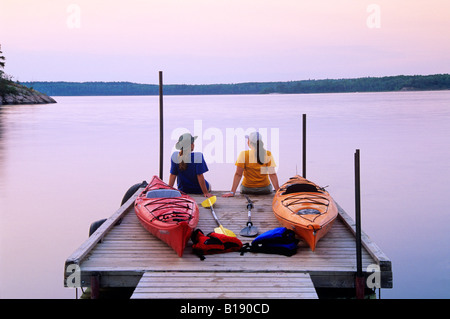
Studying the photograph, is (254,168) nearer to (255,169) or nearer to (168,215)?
(255,169)

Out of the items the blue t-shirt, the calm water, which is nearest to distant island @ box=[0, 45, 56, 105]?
the calm water

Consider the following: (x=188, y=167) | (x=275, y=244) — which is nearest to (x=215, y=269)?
(x=275, y=244)

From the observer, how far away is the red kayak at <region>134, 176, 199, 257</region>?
623 cm

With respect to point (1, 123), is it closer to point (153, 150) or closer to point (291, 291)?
point (153, 150)

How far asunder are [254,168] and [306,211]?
221 cm

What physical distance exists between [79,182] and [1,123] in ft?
80.0

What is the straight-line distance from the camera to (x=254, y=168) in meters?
9.04

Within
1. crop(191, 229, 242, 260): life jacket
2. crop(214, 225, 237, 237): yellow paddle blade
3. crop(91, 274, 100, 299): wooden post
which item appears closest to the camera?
crop(91, 274, 100, 299): wooden post

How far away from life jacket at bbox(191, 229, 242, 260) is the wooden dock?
7 centimetres

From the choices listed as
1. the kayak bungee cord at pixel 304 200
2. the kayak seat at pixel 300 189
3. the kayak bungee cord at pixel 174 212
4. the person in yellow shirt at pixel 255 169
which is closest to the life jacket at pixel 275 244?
the kayak bungee cord at pixel 304 200

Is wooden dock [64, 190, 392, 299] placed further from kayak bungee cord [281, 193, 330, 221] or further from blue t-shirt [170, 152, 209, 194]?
blue t-shirt [170, 152, 209, 194]

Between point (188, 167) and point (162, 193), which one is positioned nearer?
point (162, 193)

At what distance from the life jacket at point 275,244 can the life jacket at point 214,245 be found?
134 millimetres

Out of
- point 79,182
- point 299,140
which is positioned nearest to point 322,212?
point 79,182
